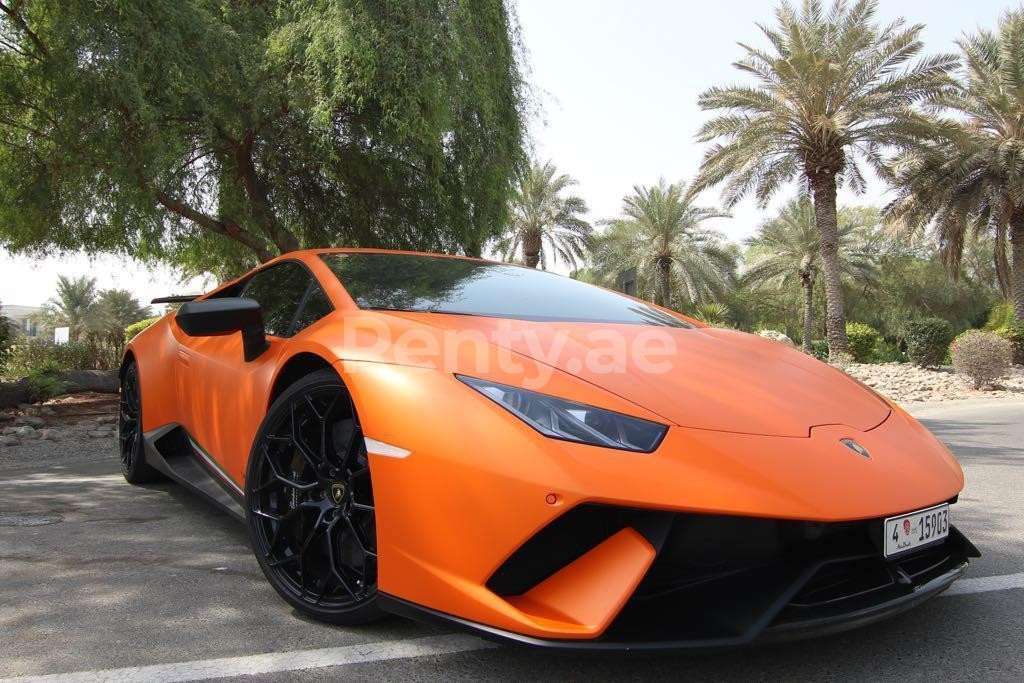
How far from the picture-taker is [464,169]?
444 inches

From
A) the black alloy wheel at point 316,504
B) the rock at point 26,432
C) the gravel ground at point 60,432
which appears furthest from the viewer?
the rock at point 26,432

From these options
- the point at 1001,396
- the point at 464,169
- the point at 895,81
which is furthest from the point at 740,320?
the point at 464,169

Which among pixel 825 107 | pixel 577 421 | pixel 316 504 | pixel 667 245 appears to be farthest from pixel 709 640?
pixel 667 245

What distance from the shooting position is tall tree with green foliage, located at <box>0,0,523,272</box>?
28.3 feet

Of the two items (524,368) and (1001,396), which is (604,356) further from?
(1001,396)

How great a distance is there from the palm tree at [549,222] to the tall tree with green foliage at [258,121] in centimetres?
1585

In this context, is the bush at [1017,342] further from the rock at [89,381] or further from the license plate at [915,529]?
the license plate at [915,529]

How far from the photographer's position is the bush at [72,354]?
1309 centimetres

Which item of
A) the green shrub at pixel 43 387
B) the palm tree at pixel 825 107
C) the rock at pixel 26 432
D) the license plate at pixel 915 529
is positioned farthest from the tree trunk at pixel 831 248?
the license plate at pixel 915 529

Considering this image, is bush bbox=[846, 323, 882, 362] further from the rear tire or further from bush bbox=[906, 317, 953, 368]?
the rear tire

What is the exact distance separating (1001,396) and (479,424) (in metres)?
14.0

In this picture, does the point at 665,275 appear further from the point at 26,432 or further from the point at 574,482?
the point at 574,482

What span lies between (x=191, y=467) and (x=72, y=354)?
1213cm

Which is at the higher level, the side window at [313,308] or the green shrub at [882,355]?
the side window at [313,308]
